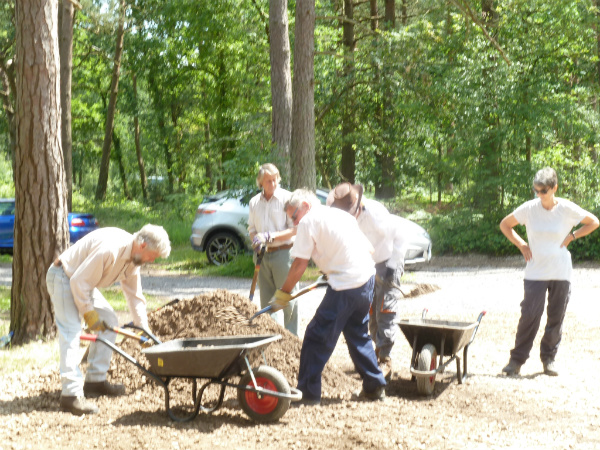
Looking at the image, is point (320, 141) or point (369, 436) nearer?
point (369, 436)

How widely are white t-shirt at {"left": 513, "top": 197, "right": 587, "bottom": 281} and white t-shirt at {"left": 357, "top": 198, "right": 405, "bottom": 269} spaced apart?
1.13 meters

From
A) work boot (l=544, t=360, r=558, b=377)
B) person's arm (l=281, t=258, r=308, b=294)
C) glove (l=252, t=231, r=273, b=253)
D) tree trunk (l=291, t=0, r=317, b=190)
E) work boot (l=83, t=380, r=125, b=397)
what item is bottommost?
work boot (l=544, t=360, r=558, b=377)

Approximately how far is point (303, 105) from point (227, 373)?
10071 millimetres

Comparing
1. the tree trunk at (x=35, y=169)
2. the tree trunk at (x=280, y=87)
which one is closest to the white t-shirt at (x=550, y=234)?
the tree trunk at (x=35, y=169)

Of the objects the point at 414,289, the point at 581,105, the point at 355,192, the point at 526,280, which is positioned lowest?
the point at 414,289

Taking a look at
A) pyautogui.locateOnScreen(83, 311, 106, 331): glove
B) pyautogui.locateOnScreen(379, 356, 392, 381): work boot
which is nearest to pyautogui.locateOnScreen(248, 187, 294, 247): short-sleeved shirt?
pyautogui.locateOnScreen(379, 356, 392, 381): work boot

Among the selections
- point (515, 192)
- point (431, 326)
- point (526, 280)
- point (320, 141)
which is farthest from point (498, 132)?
point (431, 326)

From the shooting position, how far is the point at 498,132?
17.4 meters

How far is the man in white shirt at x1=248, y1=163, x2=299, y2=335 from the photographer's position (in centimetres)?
754

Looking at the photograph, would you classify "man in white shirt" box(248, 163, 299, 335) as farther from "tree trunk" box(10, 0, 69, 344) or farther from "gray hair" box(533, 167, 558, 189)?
"gray hair" box(533, 167, 558, 189)

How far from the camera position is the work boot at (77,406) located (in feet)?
18.2

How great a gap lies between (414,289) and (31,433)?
26.4ft

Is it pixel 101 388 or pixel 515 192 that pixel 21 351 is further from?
pixel 515 192

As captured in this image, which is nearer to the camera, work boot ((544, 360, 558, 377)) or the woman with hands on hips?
the woman with hands on hips
